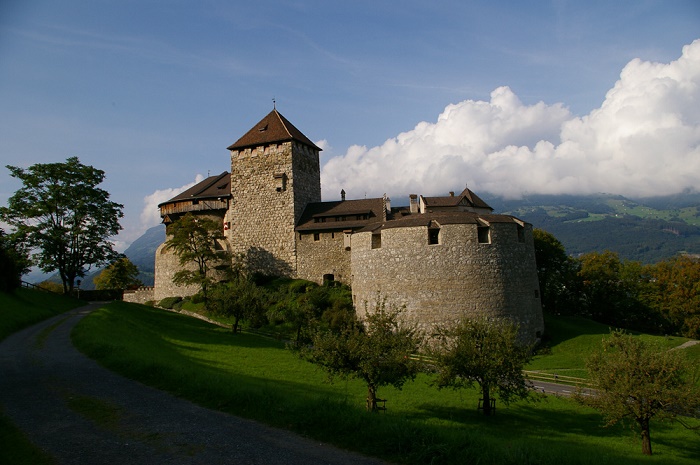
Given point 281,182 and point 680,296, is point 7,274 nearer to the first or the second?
point 281,182

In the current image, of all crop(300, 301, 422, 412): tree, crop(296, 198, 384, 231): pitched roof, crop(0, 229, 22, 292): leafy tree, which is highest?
crop(296, 198, 384, 231): pitched roof

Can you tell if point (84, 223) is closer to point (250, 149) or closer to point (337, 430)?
point (250, 149)

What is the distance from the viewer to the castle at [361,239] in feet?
108

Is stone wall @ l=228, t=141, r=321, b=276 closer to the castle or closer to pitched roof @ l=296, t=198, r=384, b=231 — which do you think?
the castle

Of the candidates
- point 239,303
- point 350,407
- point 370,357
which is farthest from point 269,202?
point 350,407

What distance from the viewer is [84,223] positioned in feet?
134

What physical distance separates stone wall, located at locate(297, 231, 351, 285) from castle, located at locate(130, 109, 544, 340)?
0.09 m

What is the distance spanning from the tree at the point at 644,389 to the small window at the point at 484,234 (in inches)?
665

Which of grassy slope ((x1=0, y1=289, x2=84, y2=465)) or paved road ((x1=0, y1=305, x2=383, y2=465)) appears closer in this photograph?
grassy slope ((x1=0, y1=289, x2=84, y2=465))

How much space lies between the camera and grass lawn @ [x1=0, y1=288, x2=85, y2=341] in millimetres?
24275

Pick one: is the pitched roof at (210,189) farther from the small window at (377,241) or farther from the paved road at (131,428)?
the paved road at (131,428)

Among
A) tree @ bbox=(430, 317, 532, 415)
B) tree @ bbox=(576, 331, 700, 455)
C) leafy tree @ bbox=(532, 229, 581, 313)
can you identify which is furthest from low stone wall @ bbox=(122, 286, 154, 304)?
tree @ bbox=(576, 331, 700, 455)

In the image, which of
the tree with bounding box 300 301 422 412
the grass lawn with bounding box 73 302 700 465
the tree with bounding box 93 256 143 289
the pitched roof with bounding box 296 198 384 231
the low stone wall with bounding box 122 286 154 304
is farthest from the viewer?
the tree with bounding box 93 256 143 289

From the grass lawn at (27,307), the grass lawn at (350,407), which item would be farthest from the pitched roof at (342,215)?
the grass lawn at (27,307)
